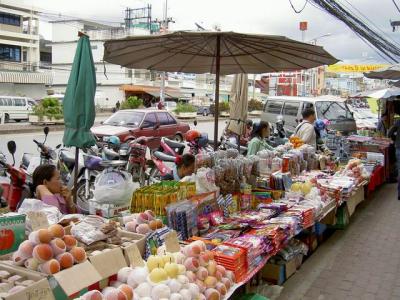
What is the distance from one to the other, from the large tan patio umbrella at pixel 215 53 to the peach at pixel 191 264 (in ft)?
7.30

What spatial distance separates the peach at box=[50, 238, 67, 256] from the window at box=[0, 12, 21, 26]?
51.5m

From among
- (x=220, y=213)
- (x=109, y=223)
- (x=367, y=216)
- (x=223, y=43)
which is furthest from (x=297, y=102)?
(x=109, y=223)

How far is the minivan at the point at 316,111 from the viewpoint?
48.5 ft

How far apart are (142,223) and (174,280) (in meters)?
0.77

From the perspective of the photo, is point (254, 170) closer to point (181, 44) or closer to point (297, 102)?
point (181, 44)

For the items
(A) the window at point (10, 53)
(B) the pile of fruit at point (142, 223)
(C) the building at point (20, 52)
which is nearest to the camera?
(B) the pile of fruit at point (142, 223)

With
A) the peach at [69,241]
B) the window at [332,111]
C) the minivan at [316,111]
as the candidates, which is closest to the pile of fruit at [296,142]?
the peach at [69,241]

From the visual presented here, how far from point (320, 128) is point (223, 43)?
594cm

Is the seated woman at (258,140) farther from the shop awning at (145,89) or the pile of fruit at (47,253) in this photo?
the shop awning at (145,89)

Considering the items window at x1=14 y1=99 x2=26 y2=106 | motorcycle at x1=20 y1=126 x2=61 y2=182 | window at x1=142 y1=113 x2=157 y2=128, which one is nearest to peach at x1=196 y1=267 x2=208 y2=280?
motorcycle at x1=20 y1=126 x2=61 y2=182

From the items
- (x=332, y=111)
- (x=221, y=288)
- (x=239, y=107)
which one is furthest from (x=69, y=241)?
(x=332, y=111)

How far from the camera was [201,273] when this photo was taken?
111 inches

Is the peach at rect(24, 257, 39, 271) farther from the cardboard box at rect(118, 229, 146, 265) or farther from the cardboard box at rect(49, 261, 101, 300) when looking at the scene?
the cardboard box at rect(118, 229, 146, 265)

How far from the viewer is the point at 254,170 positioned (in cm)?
546
